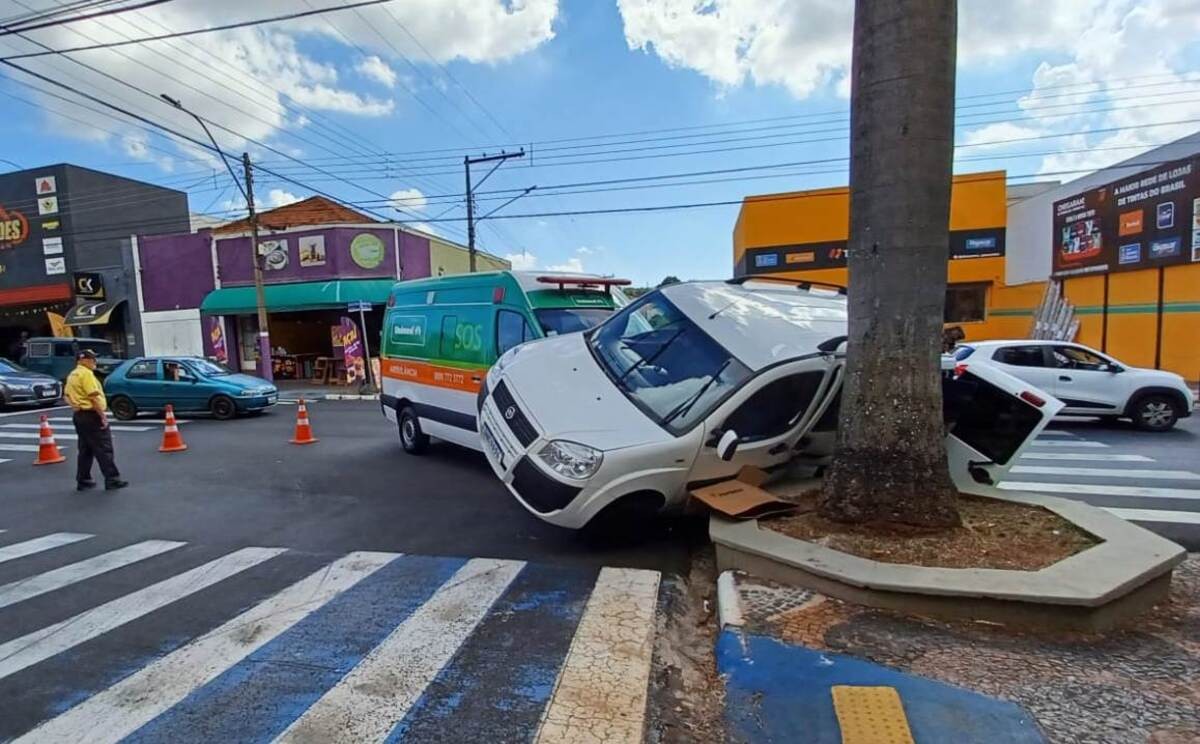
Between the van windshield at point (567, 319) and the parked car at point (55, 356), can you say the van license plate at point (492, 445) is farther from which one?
the parked car at point (55, 356)

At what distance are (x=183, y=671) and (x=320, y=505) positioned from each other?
148 inches

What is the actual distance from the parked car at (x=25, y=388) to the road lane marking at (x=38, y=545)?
54.0ft

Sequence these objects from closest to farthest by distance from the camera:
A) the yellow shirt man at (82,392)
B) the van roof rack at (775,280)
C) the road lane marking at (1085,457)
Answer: the van roof rack at (775,280) < the yellow shirt man at (82,392) < the road lane marking at (1085,457)

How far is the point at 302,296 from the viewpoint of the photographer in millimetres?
24172

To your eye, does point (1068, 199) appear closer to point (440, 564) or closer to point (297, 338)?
point (440, 564)

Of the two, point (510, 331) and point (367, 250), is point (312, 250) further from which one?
point (510, 331)

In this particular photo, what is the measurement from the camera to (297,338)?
27.8 m

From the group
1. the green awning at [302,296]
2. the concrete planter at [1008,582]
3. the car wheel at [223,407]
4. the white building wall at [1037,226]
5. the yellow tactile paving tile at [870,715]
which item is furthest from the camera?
the white building wall at [1037,226]

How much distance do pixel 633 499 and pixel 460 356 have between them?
452 centimetres

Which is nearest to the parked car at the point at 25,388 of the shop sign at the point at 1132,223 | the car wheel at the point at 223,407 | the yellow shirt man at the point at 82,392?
the car wheel at the point at 223,407

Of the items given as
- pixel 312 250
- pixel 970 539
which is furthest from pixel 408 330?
pixel 312 250

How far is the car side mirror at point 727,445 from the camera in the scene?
489 centimetres

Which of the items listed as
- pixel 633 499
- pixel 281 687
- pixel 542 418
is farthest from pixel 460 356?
pixel 281 687

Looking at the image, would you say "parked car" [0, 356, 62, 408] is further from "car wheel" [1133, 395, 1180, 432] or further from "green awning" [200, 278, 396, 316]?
"car wheel" [1133, 395, 1180, 432]
